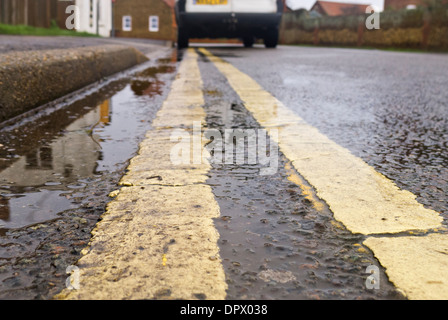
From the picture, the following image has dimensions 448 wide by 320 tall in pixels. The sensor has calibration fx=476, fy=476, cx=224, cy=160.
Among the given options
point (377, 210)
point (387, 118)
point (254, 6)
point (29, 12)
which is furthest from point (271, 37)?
point (377, 210)

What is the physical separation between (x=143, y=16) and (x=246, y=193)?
35.2 metres

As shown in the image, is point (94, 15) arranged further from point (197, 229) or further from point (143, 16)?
point (197, 229)

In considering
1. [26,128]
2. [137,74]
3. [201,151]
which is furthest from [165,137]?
[137,74]

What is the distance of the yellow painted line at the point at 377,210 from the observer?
0.93m

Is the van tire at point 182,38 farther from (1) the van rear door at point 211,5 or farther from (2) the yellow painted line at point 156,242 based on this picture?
(2) the yellow painted line at point 156,242

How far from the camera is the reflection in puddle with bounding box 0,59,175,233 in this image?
4.27ft

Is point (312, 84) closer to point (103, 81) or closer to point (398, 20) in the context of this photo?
point (103, 81)

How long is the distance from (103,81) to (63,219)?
135 inches

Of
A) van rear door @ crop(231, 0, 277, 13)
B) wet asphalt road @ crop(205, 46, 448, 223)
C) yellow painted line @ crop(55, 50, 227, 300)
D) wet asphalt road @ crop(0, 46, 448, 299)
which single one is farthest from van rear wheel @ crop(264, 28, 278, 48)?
yellow painted line @ crop(55, 50, 227, 300)

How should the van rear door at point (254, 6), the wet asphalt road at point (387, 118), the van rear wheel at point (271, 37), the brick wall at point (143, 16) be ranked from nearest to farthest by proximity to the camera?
the wet asphalt road at point (387, 118), the van rear door at point (254, 6), the van rear wheel at point (271, 37), the brick wall at point (143, 16)

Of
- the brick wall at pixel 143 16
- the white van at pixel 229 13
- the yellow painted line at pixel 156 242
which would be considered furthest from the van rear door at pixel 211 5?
the brick wall at pixel 143 16

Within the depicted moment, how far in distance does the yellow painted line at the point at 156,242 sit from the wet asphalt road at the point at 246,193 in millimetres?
37

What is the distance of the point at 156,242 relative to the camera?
1.05 metres

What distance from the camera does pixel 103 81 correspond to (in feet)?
14.6
